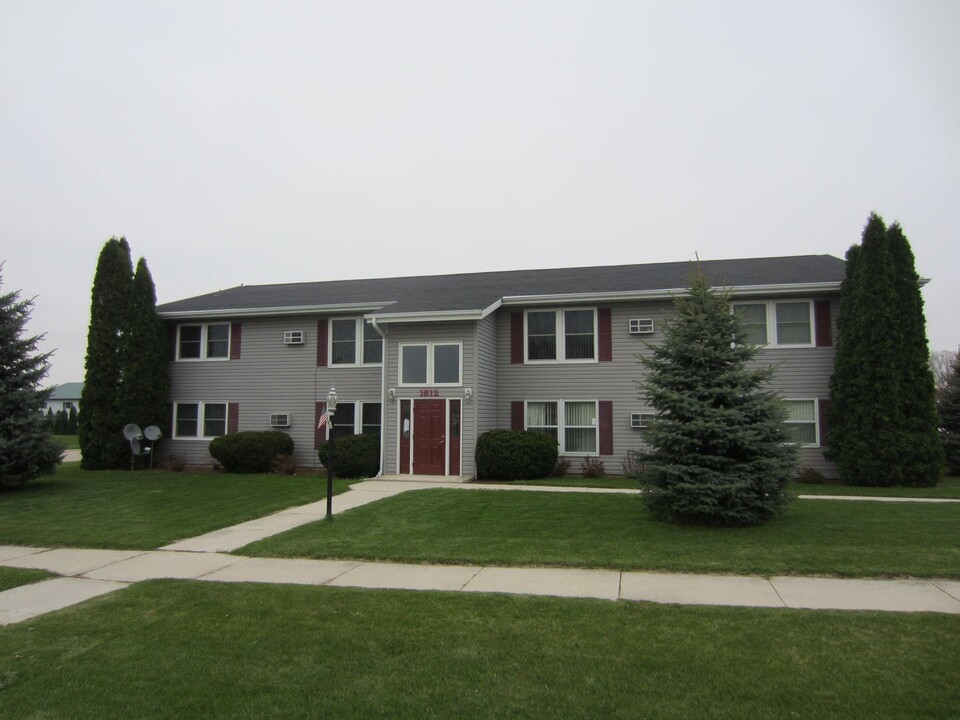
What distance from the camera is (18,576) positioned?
24.9 ft

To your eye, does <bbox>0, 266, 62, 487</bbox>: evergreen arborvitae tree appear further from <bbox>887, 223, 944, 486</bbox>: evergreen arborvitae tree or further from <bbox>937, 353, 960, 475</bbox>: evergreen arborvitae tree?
<bbox>937, 353, 960, 475</bbox>: evergreen arborvitae tree

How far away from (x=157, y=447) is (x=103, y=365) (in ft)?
9.70

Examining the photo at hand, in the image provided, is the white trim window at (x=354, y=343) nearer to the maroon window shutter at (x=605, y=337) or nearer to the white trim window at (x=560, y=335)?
the white trim window at (x=560, y=335)

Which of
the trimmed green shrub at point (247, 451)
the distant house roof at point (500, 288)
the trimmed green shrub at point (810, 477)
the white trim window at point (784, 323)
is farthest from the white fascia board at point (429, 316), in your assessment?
the trimmed green shrub at point (810, 477)

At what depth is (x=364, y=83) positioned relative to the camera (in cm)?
1477

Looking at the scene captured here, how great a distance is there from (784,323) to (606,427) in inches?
208

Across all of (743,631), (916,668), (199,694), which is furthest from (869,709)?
(199,694)

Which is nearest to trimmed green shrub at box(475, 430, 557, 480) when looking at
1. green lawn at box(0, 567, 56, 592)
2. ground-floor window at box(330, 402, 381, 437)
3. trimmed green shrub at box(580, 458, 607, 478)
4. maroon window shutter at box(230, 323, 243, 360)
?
trimmed green shrub at box(580, 458, 607, 478)

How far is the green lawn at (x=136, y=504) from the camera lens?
396 inches

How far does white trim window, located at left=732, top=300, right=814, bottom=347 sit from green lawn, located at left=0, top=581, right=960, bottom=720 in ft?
41.3

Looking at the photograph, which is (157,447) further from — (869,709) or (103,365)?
(869,709)

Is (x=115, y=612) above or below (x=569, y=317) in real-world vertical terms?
below

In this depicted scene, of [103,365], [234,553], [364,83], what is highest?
[364,83]

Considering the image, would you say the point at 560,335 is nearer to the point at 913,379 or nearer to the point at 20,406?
the point at 913,379
